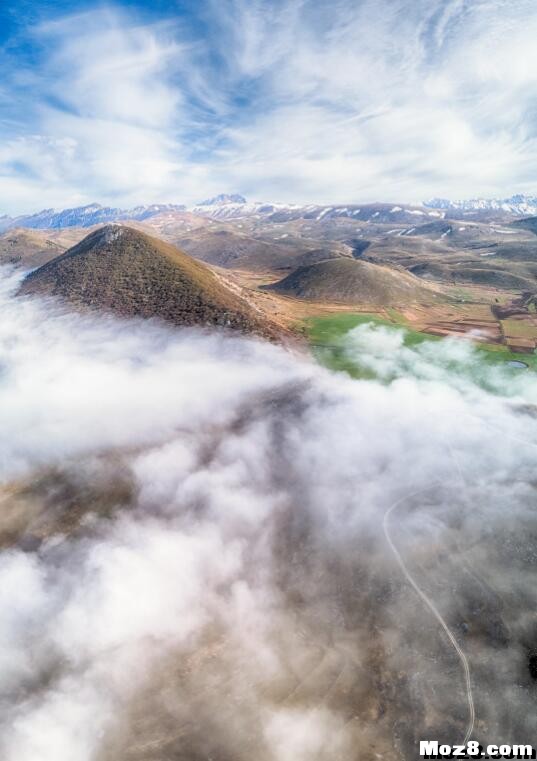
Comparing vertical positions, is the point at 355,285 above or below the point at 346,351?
above

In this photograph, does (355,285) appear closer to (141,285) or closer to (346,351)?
(346,351)

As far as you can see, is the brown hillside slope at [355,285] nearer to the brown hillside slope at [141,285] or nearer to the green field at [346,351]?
the green field at [346,351]

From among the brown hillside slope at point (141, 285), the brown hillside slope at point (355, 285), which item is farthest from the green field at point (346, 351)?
the brown hillside slope at point (355, 285)

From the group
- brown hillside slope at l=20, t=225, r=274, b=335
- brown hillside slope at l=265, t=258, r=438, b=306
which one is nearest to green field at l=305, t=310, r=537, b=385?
brown hillside slope at l=20, t=225, r=274, b=335

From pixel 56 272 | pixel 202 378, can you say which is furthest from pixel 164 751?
pixel 56 272

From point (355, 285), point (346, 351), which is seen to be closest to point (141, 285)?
point (346, 351)
